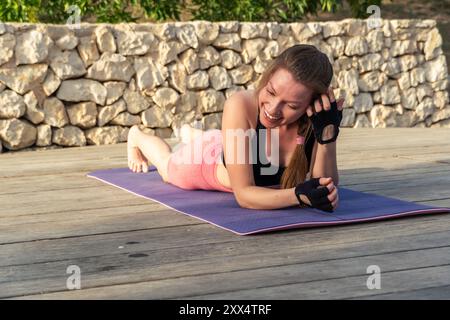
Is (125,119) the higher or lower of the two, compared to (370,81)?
lower

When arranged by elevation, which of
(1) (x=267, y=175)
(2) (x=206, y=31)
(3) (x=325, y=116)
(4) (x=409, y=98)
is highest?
(2) (x=206, y=31)

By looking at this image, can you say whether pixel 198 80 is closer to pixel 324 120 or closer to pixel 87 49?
pixel 87 49

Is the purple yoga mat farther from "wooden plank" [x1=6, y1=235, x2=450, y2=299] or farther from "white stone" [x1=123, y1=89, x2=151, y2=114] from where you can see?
"white stone" [x1=123, y1=89, x2=151, y2=114]

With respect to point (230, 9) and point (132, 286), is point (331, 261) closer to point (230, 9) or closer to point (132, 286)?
point (132, 286)

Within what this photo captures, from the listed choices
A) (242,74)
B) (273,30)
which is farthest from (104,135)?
(273,30)

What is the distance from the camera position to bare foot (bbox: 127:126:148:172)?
5395 millimetres

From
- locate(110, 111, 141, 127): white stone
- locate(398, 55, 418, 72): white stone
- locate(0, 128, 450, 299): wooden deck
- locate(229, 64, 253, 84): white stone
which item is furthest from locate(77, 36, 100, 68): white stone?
locate(398, 55, 418, 72): white stone

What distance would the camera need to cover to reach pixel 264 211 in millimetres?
4012

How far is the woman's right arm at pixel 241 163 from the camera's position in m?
3.93

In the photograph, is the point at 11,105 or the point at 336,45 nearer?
the point at 11,105

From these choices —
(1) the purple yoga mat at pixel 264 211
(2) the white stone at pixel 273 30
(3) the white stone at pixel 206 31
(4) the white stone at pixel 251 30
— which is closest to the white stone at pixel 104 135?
(3) the white stone at pixel 206 31

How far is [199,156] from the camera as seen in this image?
471 cm

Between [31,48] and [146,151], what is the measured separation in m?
2.18

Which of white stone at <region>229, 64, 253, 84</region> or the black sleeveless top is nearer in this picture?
the black sleeveless top
